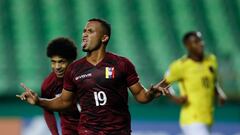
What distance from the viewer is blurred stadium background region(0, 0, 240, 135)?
411 inches

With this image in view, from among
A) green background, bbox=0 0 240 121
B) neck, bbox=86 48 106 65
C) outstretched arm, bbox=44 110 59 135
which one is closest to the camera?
neck, bbox=86 48 106 65

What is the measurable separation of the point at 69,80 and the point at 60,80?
598 mm

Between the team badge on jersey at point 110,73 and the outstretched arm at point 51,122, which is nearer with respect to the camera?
the team badge on jersey at point 110,73

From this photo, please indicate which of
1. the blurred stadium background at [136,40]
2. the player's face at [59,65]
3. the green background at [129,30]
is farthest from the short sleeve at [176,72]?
the player's face at [59,65]

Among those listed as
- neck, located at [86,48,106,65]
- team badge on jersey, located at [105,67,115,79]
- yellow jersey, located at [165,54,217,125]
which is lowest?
yellow jersey, located at [165,54,217,125]

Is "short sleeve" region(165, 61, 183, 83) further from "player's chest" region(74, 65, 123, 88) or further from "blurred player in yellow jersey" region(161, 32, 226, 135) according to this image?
"player's chest" region(74, 65, 123, 88)

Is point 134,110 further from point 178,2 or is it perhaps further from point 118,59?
point 118,59

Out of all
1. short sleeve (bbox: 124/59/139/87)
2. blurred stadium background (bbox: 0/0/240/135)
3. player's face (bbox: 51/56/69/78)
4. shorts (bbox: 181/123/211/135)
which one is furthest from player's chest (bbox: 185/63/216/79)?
short sleeve (bbox: 124/59/139/87)

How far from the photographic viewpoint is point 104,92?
19.1ft

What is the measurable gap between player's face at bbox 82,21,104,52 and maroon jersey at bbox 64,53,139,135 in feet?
0.46

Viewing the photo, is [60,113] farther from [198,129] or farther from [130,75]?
[198,129]

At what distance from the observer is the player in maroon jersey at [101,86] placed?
5.83 m

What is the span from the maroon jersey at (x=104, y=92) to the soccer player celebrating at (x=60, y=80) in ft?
1.64

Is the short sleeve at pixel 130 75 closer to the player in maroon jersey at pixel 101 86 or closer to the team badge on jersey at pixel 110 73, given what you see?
the player in maroon jersey at pixel 101 86
